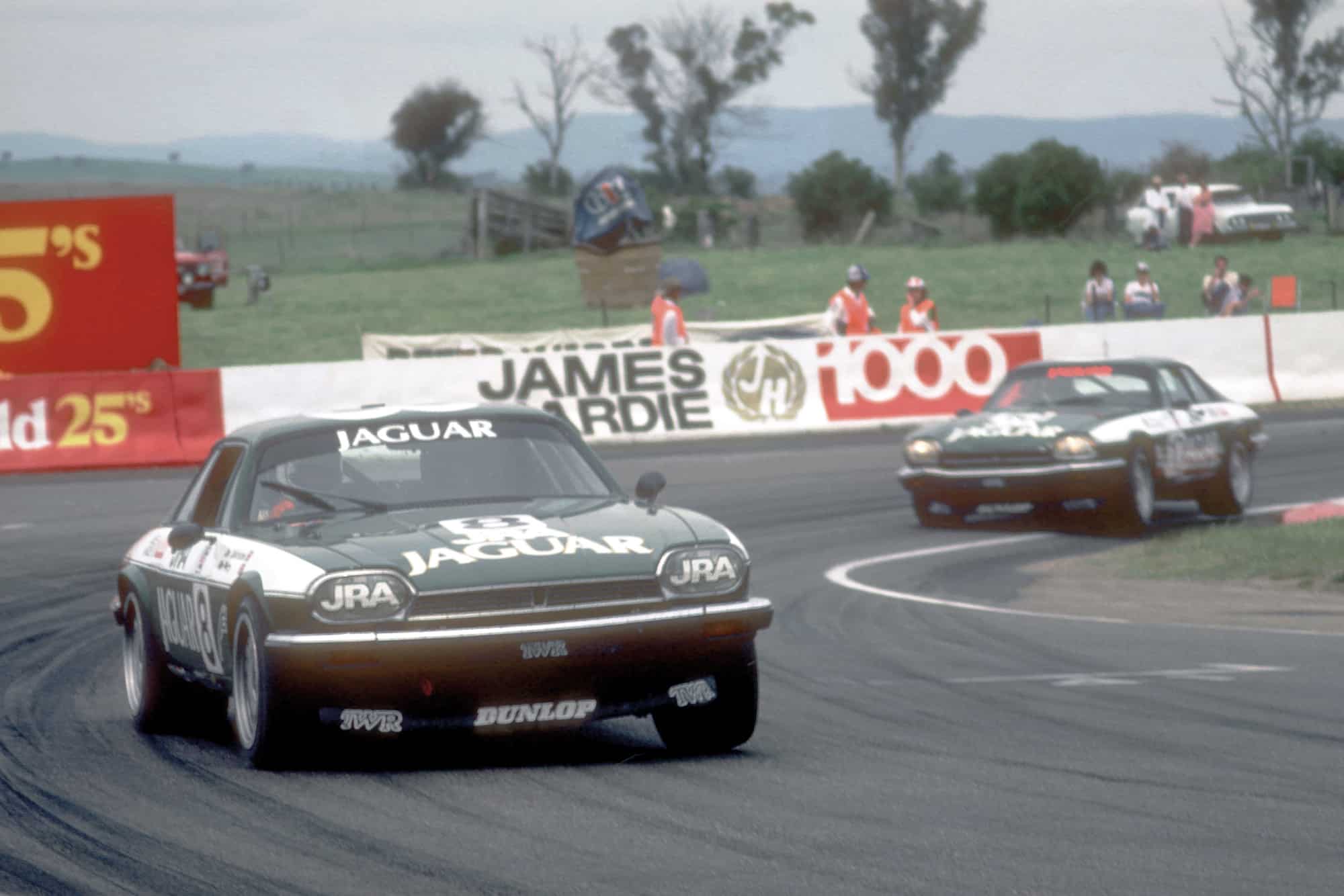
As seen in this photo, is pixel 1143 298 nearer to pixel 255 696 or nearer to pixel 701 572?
pixel 701 572

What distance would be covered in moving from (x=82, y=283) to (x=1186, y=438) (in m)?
15.6

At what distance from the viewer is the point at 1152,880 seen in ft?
17.9

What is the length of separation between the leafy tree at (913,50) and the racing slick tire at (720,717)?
99.9 meters

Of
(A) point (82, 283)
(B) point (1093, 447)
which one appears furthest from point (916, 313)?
(B) point (1093, 447)

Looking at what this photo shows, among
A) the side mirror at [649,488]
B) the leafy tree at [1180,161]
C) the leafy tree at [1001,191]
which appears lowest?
the side mirror at [649,488]

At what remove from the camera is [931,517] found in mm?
17562

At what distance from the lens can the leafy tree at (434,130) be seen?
137000 millimetres

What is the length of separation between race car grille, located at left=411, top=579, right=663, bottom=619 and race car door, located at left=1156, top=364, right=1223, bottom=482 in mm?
10232

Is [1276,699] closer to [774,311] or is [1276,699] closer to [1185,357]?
[1185,357]

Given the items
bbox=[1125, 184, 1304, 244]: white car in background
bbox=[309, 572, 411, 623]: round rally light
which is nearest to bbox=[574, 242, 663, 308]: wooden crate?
bbox=[1125, 184, 1304, 244]: white car in background

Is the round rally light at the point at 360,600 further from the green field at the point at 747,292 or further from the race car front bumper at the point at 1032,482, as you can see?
the green field at the point at 747,292

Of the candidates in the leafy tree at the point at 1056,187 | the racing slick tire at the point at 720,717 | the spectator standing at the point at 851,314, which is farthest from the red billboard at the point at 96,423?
the leafy tree at the point at 1056,187

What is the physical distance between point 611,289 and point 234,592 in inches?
1577

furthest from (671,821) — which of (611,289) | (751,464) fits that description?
(611,289)
